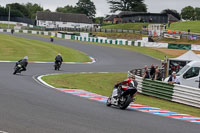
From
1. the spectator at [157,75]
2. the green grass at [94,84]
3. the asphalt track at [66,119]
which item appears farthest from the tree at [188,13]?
the asphalt track at [66,119]

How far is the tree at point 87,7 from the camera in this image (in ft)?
570

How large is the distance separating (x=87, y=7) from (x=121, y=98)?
163m

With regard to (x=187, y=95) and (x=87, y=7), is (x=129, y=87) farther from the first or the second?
(x=87, y=7)

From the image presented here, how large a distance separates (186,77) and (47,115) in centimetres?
1306

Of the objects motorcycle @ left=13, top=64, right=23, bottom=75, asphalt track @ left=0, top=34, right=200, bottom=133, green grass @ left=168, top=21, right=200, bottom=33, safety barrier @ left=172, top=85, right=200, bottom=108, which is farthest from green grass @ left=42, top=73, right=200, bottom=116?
green grass @ left=168, top=21, right=200, bottom=33

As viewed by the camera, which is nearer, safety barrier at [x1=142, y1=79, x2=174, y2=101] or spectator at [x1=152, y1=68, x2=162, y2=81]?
safety barrier at [x1=142, y1=79, x2=174, y2=101]

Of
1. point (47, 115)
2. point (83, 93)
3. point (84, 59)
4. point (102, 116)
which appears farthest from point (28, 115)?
point (84, 59)

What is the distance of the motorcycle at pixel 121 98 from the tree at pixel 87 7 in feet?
530

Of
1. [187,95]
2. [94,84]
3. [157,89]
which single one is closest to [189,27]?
[94,84]

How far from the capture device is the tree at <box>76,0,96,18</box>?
173875 millimetres

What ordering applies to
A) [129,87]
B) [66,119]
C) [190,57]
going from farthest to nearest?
1. [190,57]
2. [129,87]
3. [66,119]

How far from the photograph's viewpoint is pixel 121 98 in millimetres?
14180

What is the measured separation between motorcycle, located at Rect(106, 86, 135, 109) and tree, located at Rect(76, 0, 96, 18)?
161581 millimetres

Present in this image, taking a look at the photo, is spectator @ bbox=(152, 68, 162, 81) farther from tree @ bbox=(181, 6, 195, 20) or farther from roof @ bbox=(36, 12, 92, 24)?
tree @ bbox=(181, 6, 195, 20)
